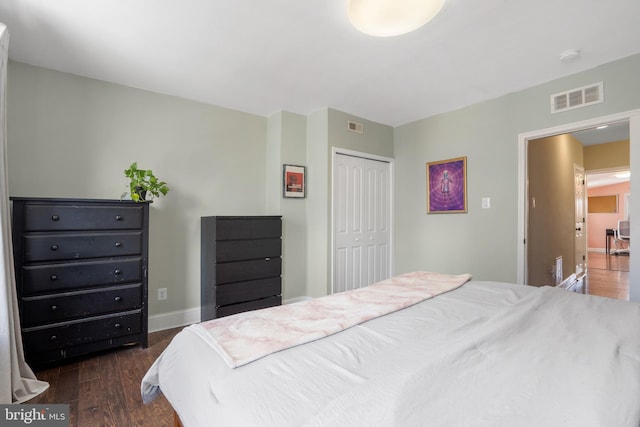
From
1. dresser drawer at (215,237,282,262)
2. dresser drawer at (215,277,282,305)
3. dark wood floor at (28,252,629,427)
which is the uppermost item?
dresser drawer at (215,237,282,262)

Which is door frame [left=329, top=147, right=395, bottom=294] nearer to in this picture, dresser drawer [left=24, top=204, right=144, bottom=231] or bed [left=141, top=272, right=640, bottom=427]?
dresser drawer [left=24, top=204, right=144, bottom=231]

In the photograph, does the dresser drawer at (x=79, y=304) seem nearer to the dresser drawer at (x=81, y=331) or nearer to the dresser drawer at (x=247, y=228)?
the dresser drawer at (x=81, y=331)

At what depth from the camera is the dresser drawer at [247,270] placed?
2869 millimetres

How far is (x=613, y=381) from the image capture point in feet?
2.62

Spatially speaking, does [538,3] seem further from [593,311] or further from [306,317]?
[306,317]

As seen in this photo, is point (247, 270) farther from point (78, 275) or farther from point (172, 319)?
point (78, 275)

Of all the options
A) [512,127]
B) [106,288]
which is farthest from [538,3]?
[106,288]

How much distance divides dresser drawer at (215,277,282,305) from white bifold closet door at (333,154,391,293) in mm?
752

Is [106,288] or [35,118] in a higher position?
[35,118]

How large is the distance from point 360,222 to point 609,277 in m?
4.53

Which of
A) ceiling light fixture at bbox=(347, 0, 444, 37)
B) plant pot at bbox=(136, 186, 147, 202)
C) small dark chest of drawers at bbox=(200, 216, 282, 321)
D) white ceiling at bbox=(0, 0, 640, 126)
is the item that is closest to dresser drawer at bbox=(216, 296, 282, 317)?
small dark chest of drawers at bbox=(200, 216, 282, 321)

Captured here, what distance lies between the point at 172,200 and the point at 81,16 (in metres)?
1.59

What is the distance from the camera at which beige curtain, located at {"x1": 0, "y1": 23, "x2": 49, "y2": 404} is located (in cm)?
168

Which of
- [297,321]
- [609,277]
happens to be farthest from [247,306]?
[609,277]
